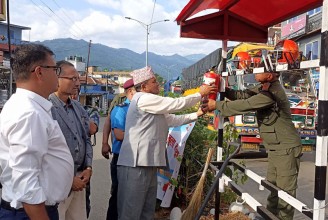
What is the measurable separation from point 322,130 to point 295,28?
913 inches

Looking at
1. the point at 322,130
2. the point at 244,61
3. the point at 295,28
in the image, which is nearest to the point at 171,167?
the point at 244,61

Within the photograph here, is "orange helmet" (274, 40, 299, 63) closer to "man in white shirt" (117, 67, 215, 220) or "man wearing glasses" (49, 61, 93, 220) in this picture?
"man in white shirt" (117, 67, 215, 220)

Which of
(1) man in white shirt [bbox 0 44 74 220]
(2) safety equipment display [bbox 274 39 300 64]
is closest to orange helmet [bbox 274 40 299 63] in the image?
(2) safety equipment display [bbox 274 39 300 64]

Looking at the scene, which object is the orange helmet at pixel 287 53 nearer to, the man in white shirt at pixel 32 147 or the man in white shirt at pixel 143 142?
the man in white shirt at pixel 143 142

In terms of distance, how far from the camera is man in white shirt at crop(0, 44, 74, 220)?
5.85 feet

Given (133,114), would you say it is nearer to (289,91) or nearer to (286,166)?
(286,166)

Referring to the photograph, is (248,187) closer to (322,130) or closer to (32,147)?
(322,130)

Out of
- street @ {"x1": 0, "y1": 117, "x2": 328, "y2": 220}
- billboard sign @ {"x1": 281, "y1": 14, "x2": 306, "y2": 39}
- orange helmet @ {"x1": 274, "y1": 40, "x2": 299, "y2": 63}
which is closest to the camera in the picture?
orange helmet @ {"x1": 274, "y1": 40, "x2": 299, "y2": 63}

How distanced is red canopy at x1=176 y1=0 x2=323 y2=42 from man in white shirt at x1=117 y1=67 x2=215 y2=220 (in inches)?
26.5

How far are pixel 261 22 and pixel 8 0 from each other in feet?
24.6

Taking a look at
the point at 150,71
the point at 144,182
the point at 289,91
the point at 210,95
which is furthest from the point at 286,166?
the point at 289,91

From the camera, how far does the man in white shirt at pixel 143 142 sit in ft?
10.9

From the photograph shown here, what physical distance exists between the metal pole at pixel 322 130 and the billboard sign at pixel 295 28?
21.3 m

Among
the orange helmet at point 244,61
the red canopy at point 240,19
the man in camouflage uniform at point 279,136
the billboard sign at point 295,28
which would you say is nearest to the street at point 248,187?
the man in camouflage uniform at point 279,136
